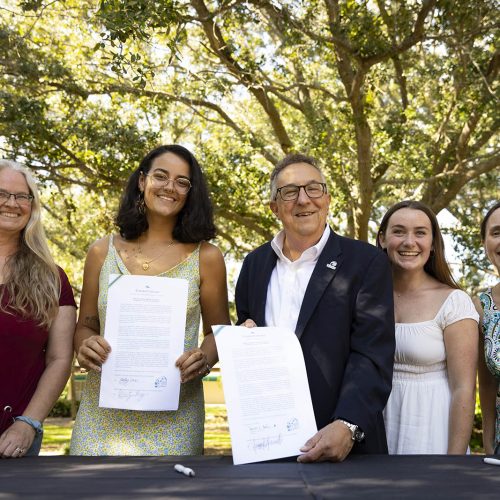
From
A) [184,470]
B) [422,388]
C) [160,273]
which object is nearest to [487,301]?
[422,388]

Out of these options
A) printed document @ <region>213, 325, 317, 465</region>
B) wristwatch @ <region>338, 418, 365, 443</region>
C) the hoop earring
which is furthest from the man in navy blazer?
the hoop earring

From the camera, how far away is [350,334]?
3.23 metres

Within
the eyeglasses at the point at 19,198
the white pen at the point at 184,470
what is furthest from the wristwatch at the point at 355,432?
the eyeglasses at the point at 19,198

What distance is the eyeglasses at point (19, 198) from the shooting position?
3.56 metres

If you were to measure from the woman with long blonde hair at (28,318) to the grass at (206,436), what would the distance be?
8.01m

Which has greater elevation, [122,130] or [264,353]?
[122,130]

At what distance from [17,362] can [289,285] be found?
1.35 m

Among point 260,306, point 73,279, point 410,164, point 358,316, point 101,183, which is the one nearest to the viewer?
point 358,316

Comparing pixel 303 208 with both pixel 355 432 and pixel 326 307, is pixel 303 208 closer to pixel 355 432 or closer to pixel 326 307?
pixel 326 307

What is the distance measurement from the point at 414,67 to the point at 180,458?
399 inches

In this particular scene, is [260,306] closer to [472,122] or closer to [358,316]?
[358,316]

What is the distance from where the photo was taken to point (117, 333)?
333cm

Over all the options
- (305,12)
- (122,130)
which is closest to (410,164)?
(305,12)

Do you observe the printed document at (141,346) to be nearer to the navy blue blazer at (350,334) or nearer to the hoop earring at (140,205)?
the navy blue blazer at (350,334)
